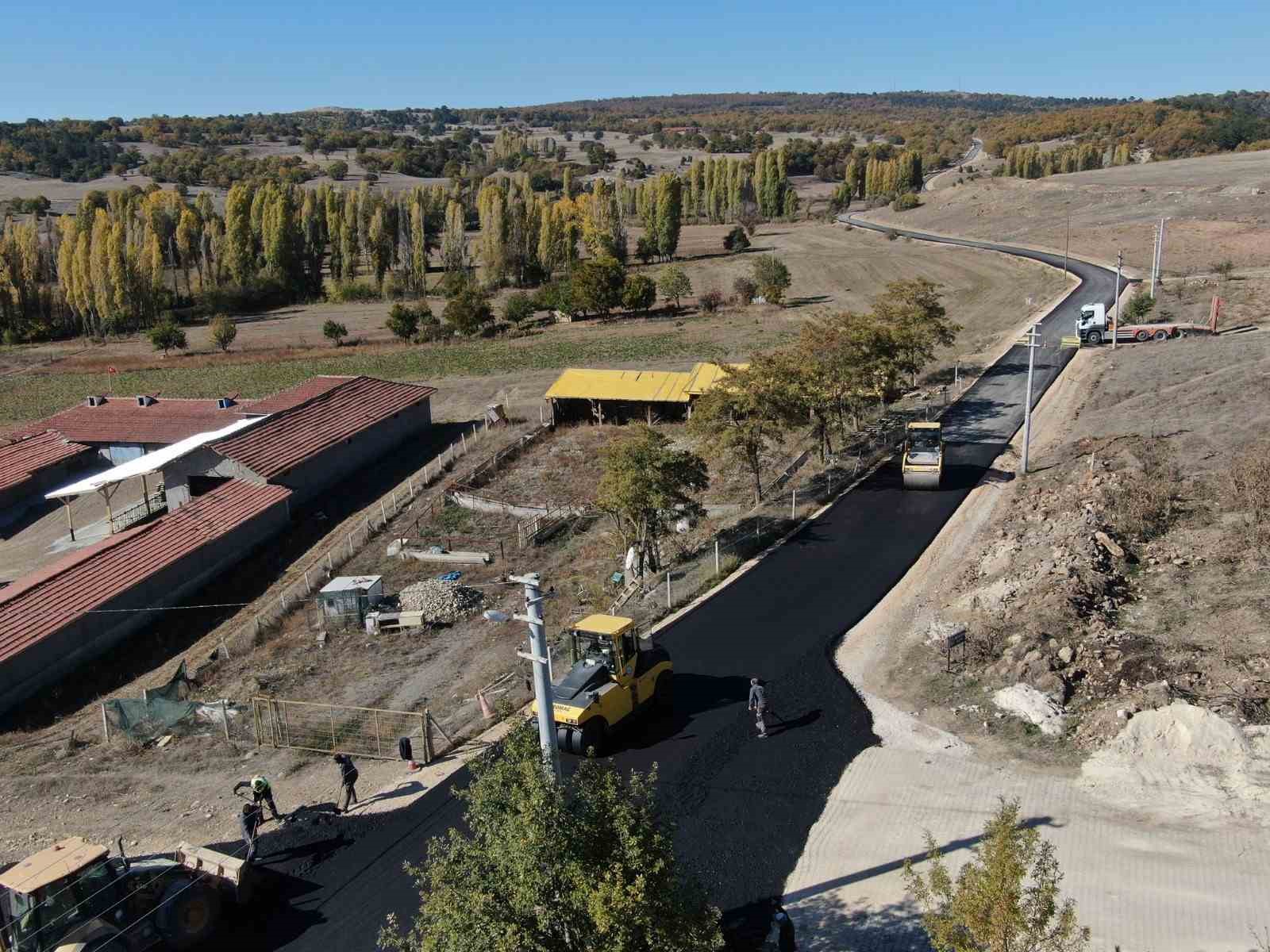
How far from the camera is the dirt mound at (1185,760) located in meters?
16.5

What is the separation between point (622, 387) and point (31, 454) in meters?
27.9

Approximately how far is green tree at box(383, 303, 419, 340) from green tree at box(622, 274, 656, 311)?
1701 centimetres

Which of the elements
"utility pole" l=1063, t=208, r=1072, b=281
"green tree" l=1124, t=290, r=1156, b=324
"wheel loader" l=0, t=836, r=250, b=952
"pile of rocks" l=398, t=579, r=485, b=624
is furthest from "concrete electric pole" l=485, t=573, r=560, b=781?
"utility pole" l=1063, t=208, r=1072, b=281

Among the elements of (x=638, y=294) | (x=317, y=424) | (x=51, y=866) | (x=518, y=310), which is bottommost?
(x=51, y=866)

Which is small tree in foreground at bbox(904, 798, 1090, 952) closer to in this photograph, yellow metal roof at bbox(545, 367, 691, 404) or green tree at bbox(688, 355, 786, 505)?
green tree at bbox(688, 355, 786, 505)

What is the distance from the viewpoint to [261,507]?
3659 cm

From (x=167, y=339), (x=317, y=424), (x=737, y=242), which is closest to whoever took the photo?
(x=317, y=424)

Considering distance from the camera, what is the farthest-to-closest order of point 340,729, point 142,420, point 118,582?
point 142,420, point 118,582, point 340,729

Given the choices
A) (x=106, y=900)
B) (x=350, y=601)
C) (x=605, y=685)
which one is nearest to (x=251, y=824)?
(x=106, y=900)

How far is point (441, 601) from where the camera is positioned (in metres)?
28.7

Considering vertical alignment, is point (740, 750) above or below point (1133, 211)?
below

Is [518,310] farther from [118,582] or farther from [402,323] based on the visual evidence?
[118,582]

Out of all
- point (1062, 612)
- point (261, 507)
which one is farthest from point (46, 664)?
point (1062, 612)

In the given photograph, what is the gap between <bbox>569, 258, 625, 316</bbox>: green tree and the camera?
79.4 metres
